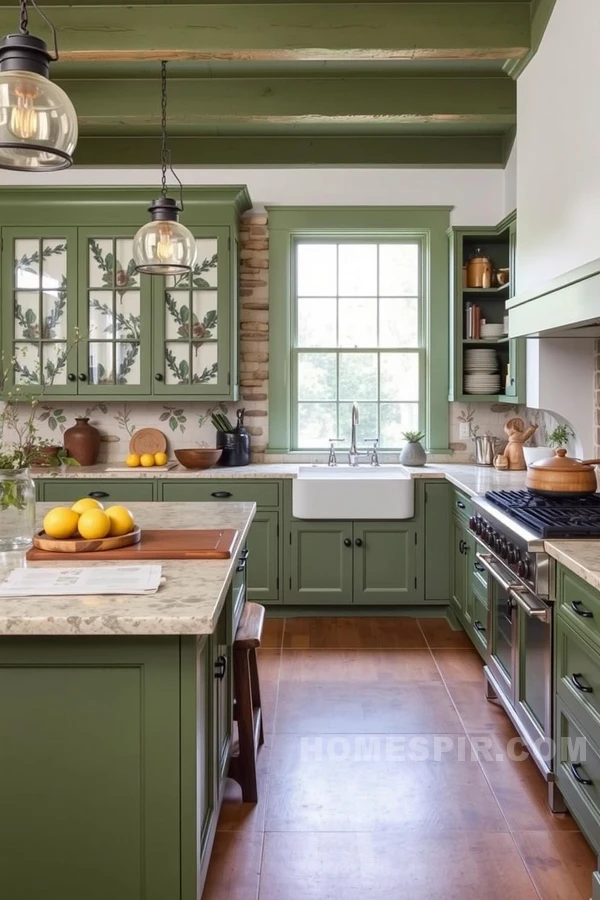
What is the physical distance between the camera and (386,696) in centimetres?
355

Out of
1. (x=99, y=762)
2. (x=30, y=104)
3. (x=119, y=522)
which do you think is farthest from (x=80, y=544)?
(x=30, y=104)

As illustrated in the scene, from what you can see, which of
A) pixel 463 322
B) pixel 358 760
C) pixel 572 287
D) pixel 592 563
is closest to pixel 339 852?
pixel 358 760

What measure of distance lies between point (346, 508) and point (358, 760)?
196 cm

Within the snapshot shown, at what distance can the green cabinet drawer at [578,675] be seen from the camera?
7.15ft

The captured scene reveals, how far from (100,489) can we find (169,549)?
260cm

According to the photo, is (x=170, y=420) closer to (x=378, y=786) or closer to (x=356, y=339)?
(x=356, y=339)

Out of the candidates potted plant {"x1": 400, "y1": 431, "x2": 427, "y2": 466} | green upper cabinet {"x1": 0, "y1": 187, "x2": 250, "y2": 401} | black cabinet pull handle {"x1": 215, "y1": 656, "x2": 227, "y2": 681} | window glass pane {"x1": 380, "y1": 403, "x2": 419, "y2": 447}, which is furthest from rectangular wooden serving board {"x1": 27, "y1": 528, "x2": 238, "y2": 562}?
window glass pane {"x1": 380, "y1": 403, "x2": 419, "y2": 447}

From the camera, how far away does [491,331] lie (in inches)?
201

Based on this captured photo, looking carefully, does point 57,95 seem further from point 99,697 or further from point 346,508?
point 346,508

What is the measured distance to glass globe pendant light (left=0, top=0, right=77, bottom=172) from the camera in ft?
5.33

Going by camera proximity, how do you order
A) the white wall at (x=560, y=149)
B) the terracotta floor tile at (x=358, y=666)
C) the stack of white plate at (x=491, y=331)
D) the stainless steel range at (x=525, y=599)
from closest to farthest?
the stainless steel range at (x=525, y=599), the white wall at (x=560, y=149), the terracotta floor tile at (x=358, y=666), the stack of white plate at (x=491, y=331)

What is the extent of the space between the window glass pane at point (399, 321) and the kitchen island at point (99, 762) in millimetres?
4009

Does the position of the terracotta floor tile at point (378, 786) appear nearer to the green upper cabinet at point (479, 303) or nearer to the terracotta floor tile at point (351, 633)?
the terracotta floor tile at point (351, 633)

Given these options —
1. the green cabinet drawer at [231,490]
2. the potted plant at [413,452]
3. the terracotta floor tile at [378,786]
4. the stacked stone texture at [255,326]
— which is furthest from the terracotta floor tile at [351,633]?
the stacked stone texture at [255,326]
